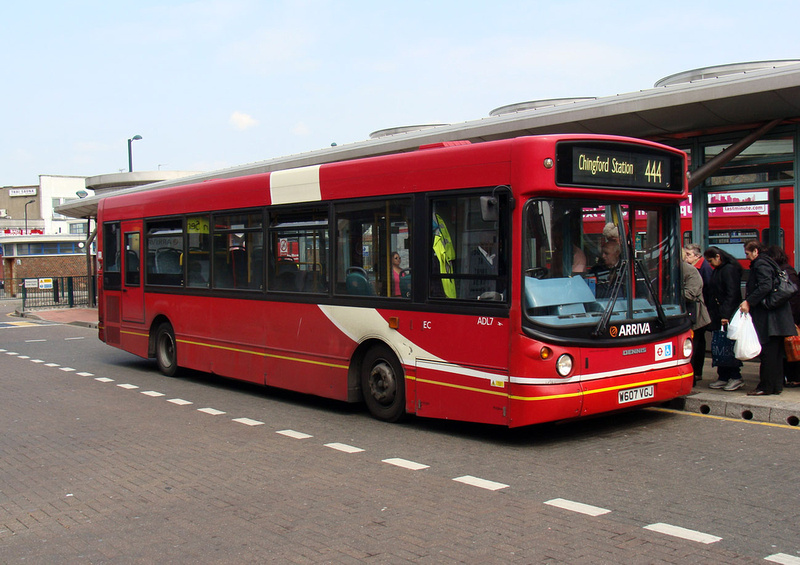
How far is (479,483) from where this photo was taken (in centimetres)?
659

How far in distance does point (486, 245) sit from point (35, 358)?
12165mm

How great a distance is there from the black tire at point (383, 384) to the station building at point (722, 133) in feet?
18.7

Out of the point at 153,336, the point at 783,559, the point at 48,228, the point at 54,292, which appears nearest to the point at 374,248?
the point at 783,559

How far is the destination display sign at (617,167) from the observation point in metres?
7.70

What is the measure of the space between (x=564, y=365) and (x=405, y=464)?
5.65ft

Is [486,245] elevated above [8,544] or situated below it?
above

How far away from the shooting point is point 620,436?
8273mm

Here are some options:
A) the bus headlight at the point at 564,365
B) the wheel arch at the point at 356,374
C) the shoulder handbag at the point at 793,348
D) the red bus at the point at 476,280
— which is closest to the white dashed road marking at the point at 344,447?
the red bus at the point at 476,280

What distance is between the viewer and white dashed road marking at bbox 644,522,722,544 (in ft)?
16.8

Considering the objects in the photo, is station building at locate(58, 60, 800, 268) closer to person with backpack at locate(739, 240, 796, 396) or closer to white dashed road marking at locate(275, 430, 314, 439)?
person with backpack at locate(739, 240, 796, 396)

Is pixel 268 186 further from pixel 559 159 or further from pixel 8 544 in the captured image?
pixel 8 544

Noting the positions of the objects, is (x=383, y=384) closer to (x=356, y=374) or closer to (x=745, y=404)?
(x=356, y=374)

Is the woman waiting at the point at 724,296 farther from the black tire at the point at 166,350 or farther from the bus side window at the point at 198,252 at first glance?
the black tire at the point at 166,350

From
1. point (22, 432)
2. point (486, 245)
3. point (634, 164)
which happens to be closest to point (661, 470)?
point (486, 245)
